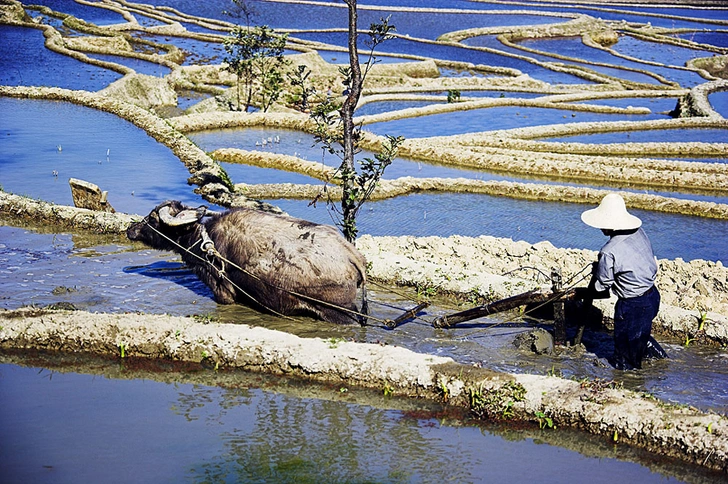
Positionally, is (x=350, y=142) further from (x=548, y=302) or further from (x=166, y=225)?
(x=548, y=302)

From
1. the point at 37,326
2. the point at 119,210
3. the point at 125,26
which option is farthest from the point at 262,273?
the point at 125,26

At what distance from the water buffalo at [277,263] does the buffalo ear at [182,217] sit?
10 mm

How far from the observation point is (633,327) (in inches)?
229

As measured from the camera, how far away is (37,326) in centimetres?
609

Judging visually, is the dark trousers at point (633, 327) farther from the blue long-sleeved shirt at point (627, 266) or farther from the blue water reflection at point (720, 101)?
the blue water reflection at point (720, 101)

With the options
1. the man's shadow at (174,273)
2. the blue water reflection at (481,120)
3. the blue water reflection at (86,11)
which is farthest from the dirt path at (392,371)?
the blue water reflection at (86,11)

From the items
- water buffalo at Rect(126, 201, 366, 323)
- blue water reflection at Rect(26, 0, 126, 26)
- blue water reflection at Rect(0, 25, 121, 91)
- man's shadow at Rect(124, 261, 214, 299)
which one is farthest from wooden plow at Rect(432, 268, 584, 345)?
blue water reflection at Rect(26, 0, 126, 26)

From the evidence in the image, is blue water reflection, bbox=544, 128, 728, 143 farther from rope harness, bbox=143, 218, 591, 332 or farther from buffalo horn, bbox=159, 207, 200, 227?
buffalo horn, bbox=159, 207, 200, 227

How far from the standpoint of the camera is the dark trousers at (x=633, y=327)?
5.80m

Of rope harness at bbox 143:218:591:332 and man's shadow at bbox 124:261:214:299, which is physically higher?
rope harness at bbox 143:218:591:332

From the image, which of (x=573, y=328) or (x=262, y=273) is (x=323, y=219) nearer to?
(x=262, y=273)

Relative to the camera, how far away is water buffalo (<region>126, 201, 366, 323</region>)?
6574 millimetres

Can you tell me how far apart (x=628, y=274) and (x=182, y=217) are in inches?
160

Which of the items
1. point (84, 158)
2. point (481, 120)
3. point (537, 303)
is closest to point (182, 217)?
point (537, 303)
